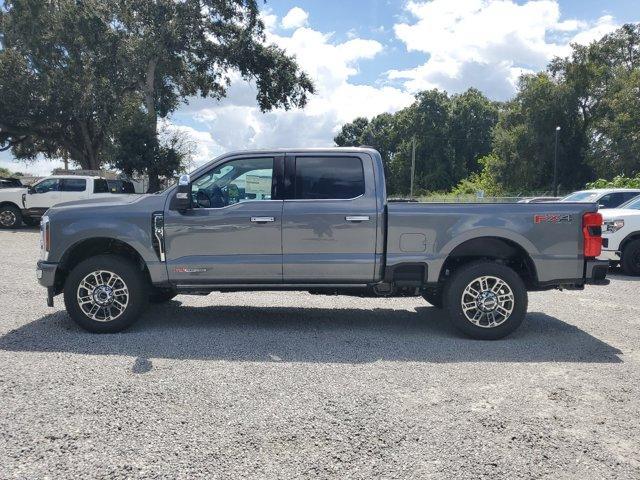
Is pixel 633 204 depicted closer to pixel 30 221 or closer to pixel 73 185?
pixel 73 185

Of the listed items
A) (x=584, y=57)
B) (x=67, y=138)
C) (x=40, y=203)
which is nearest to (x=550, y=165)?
(x=584, y=57)

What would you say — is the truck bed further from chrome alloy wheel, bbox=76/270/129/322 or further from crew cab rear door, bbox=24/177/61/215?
crew cab rear door, bbox=24/177/61/215

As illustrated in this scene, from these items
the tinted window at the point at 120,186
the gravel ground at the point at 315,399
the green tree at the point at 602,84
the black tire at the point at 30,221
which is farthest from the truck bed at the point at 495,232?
the green tree at the point at 602,84

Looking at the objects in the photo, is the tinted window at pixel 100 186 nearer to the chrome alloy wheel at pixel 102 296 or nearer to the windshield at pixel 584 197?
the chrome alloy wheel at pixel 102 296

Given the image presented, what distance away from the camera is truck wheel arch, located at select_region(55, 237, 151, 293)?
614 centimetres

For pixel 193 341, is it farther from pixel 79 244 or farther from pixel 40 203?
pixel 40 203

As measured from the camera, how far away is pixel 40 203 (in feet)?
62.1

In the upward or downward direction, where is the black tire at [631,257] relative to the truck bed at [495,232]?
downward

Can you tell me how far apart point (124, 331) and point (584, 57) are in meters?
53.0

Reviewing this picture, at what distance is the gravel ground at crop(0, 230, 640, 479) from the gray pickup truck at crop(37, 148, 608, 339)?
1.67 ft

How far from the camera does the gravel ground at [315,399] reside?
3.27m

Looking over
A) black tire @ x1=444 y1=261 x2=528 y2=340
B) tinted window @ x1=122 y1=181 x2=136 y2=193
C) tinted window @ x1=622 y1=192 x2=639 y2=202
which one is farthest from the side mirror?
tinted window @ x1=122 y1=181 x2=136 y2=193

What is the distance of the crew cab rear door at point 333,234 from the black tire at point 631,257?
7.40m

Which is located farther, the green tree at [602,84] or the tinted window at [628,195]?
the green tree at [602,84]
